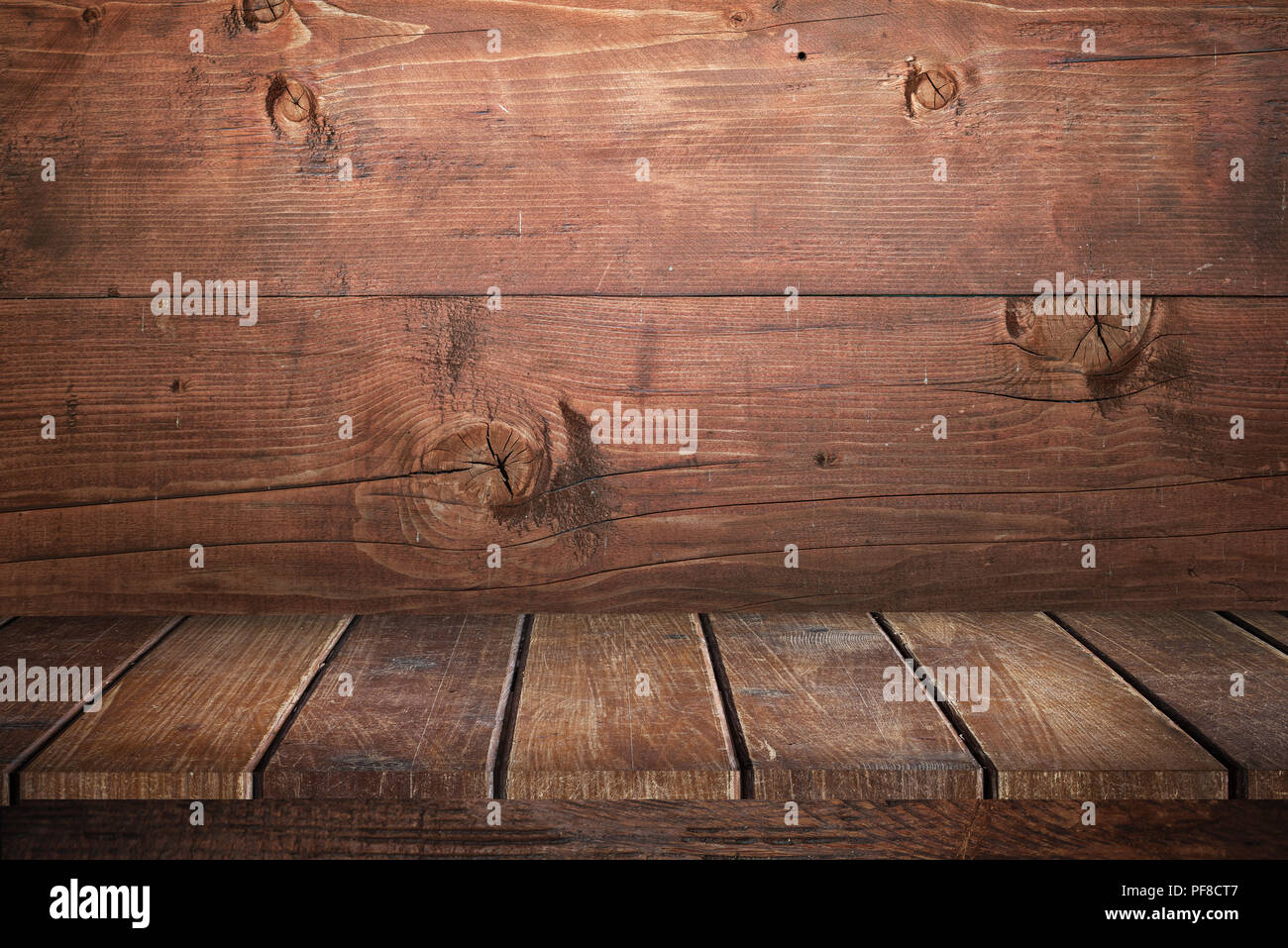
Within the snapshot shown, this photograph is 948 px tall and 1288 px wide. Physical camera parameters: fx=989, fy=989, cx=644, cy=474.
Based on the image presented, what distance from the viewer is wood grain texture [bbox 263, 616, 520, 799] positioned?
967 mm

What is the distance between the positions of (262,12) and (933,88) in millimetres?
977

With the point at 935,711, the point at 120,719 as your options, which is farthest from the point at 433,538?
the point at 935,711

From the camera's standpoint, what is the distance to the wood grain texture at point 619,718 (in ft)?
3.19

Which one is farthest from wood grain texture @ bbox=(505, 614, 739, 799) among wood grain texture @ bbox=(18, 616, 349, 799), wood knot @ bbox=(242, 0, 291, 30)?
wood knot @ bbox=(242, 0, 291, 30)

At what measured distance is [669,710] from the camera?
1.11 meters

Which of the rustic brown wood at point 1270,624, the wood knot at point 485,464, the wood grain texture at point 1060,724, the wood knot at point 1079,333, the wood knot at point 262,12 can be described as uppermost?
the wood knot at point 262,12

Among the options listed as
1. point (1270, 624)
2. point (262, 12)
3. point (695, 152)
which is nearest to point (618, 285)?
point (695, 152)

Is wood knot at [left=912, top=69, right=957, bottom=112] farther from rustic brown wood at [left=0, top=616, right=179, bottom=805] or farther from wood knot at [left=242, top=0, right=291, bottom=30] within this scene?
rustic brown wood at [left=0, top=616, right=179, bottom=805]

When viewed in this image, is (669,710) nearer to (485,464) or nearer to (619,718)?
(619,718)

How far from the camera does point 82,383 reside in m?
1.43

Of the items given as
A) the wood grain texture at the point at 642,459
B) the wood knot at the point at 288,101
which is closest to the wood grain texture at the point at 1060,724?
the wood grain texture at the point at 642,459

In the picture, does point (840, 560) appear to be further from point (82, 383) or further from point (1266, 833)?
point (82, 383)

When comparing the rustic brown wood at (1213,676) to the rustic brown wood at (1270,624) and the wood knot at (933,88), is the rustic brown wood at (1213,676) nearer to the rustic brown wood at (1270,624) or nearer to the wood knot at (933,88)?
the rustic brown wood at (1270,624)

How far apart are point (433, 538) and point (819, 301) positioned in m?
0.67
